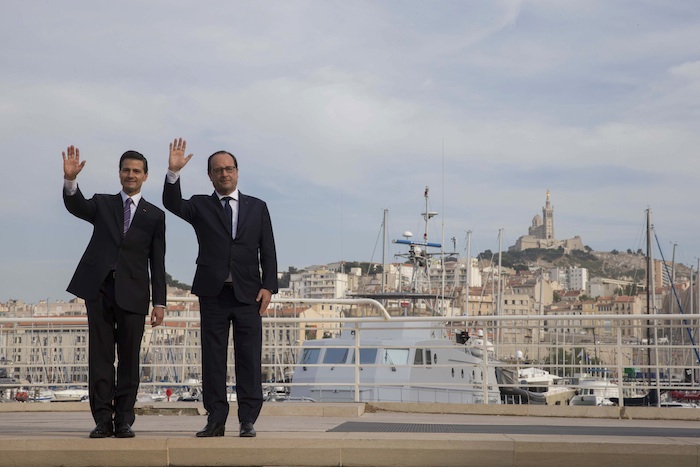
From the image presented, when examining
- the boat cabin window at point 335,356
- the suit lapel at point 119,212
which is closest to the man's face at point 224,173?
the suit lapel at point 119,212

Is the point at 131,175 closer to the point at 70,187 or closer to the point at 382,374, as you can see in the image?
the point at 70,187

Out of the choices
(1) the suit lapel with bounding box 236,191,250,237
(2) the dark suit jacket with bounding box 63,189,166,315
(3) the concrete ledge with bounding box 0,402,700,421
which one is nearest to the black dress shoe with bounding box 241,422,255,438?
(2) the dark suit jacket with bounding box 63,189,166,315

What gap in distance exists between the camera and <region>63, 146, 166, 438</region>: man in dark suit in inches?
229

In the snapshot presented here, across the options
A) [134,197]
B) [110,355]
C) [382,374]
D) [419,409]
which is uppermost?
[134,197]

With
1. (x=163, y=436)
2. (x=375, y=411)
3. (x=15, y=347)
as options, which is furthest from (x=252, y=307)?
(x=15, y=347)

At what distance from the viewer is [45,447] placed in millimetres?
Result: 5242

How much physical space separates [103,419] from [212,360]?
28.8 inches

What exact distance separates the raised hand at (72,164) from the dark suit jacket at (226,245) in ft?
1.73

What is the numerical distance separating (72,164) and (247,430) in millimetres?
1902

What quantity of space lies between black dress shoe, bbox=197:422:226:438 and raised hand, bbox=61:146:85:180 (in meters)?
1.70

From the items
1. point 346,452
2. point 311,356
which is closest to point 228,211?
point 346,452

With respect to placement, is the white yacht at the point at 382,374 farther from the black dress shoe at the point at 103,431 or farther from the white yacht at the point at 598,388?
the black dress shoe at the point at 103,431

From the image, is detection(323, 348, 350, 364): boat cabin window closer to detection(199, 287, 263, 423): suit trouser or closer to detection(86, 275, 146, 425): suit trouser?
detection(199, 287, 263, 423): suit trouser

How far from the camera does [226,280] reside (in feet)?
19.4
